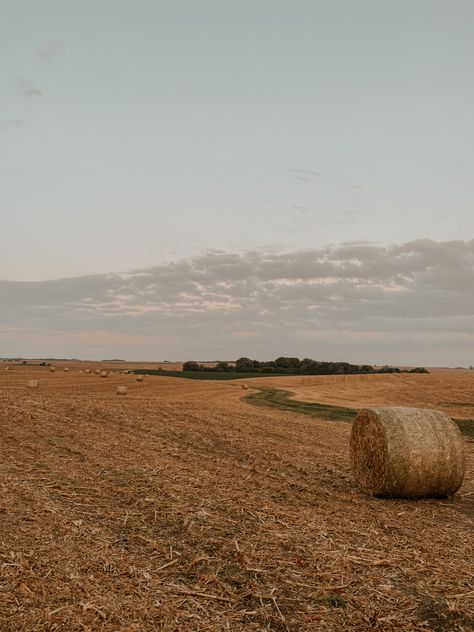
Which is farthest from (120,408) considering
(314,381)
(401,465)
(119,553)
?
(314,381)

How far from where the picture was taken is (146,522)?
7.73m

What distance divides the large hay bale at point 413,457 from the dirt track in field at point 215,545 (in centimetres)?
30

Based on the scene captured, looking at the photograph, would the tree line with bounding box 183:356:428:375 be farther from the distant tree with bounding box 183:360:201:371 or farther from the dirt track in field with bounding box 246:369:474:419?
the dirt track in field with bounding box 246:369:474:419

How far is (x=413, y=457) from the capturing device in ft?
33.9

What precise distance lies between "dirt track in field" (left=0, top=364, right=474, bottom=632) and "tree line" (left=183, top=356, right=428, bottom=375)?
2749 inches

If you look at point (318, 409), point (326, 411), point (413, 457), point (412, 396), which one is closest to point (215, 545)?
point (413, 457)

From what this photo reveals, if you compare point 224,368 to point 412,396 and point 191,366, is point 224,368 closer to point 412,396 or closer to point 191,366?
point 191,366

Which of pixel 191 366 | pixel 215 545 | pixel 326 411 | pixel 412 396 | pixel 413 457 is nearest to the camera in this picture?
pixel 215 545

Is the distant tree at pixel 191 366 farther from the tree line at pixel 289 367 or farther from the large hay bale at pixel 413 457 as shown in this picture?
the large hay bale at pixel 413 457

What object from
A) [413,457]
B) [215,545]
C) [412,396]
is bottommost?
[412,396]

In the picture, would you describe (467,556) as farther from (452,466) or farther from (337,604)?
(452,466)

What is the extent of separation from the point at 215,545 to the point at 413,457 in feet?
16.1

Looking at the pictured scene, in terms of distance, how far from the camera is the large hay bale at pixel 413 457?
10.3 meters

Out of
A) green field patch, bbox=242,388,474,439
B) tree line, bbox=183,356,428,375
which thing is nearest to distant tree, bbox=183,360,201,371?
tree line, bbox=183,356,428,375
